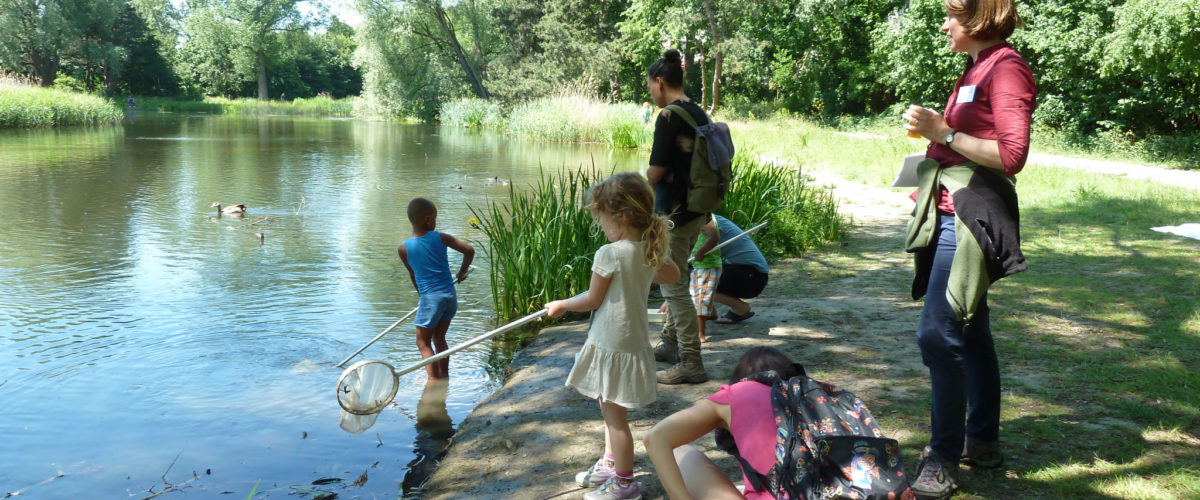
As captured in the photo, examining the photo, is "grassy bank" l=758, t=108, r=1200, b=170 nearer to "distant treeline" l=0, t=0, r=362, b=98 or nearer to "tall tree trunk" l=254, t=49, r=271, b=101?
"distant treeline" l=0, t=0, r=362, b=98

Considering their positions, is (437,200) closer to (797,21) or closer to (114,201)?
(114,201)

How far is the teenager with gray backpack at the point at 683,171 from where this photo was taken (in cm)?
387

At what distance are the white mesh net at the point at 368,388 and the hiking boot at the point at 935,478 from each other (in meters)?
2.12

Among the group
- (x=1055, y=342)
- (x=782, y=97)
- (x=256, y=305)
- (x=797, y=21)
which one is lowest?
(x=256, y=305)

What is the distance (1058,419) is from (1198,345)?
1.65 m

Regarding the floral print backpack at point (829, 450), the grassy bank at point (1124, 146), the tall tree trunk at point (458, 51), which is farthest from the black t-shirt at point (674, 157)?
the tall tree trunk at point (458, 51)

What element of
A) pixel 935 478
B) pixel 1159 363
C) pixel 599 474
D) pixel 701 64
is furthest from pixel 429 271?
pixel 701 64

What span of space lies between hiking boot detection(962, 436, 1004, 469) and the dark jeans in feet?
0.45

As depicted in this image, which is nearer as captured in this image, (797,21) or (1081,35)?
(1081,35)

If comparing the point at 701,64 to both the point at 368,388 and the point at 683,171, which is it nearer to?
the point at 683,171

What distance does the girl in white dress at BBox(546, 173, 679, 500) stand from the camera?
2.90 metres

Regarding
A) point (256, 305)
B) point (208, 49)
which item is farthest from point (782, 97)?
point (208, 49)

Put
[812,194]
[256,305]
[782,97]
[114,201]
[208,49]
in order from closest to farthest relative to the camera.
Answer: [256,305] → [812,194] → [114,201] → [782,97] → [208,49]

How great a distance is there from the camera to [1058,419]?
135 inches
